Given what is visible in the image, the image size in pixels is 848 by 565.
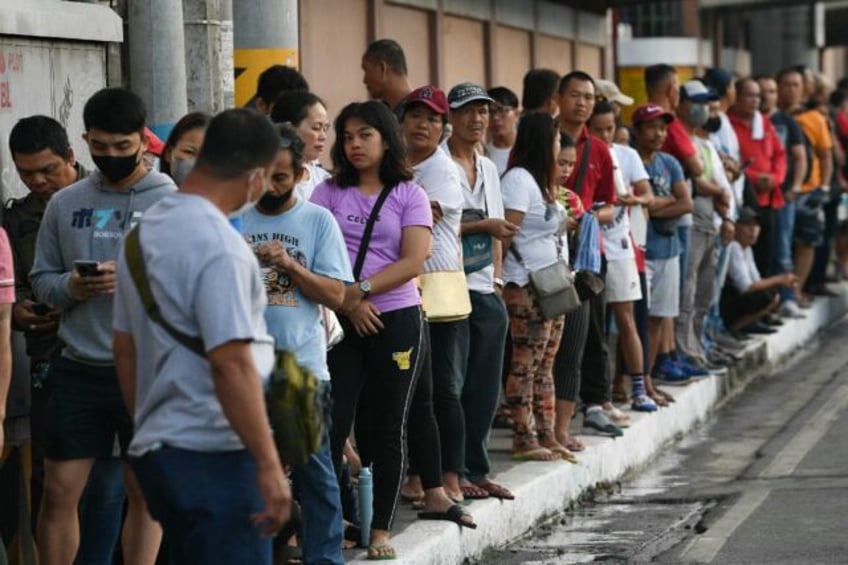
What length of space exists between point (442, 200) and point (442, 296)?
413 mm

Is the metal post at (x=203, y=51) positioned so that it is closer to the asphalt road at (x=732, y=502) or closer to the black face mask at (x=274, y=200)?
the black face mask at (x=274, y=200)

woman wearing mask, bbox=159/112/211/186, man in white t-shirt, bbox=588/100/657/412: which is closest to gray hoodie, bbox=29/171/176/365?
woman wearing mask, bbox=159/112/211/186

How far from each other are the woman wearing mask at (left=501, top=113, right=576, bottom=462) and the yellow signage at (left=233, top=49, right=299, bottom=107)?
5.03ft

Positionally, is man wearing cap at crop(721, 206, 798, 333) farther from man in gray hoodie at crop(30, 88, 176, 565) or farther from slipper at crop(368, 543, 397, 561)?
man in gray hoodie at crop(30, 88, 176, 565)

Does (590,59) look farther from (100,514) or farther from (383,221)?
(100,514)

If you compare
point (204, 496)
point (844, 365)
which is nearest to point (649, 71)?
point (844, 365)

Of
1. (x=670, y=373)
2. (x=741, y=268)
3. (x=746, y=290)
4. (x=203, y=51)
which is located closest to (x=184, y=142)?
(x=203, y=51)

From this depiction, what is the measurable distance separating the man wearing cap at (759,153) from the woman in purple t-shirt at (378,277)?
29.4 feet

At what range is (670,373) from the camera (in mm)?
14594

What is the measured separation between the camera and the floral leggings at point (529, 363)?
35.6ft

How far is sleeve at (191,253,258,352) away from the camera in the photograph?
5414mm

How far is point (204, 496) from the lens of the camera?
5.58m

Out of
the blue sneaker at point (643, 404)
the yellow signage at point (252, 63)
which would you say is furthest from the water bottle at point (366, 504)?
the blue sneaker at point (643, 404)

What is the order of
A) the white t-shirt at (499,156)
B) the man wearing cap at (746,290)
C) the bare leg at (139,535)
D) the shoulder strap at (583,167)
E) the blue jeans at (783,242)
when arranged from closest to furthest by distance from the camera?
the bare leg at (139,535) → the white t-shirt at (499,156) → the shoulder strap at (583,167) → the man wearing cap at (746,290) → the blue jeans at (783,242)
